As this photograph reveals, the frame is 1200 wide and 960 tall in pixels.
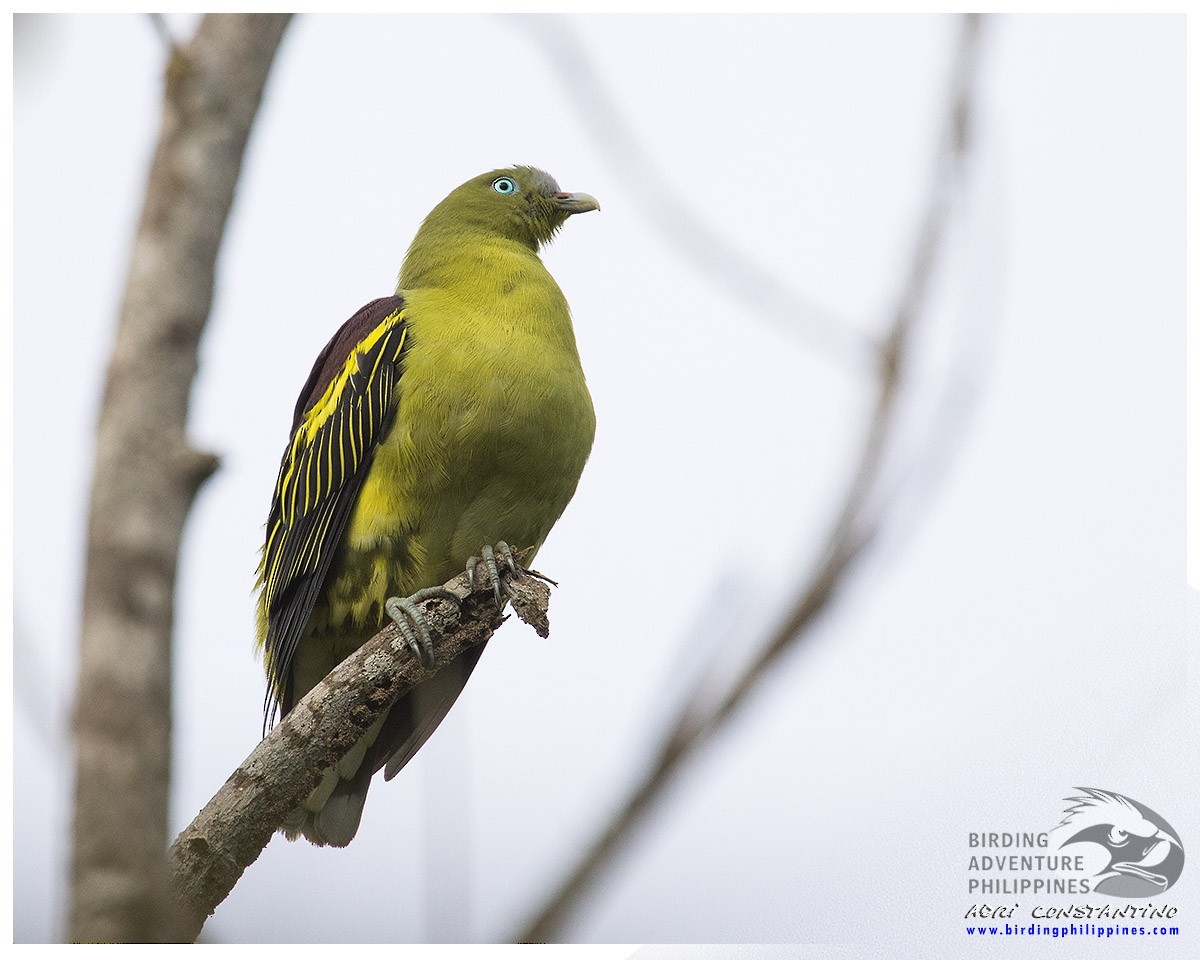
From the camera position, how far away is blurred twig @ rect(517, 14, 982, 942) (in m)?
1.30

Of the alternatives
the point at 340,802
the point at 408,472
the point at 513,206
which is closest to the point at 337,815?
the point at 340,802

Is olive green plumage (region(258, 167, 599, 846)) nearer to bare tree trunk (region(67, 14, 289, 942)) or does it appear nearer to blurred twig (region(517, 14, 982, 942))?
bare tree trunk (region(67, 14, 289, 942))

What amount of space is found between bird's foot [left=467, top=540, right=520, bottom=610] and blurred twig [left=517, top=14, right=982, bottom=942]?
1.63m

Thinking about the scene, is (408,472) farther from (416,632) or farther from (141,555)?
(141,555)

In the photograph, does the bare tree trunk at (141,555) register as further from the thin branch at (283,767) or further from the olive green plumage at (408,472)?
the olive green plumage at (408,472)

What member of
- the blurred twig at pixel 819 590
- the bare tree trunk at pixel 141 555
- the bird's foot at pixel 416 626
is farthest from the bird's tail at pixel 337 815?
the blurred twig at pixel 819 590

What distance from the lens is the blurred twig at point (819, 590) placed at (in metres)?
1.30

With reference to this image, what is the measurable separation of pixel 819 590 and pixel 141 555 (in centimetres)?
80

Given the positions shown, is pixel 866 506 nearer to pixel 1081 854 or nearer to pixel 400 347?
pixel 400 347

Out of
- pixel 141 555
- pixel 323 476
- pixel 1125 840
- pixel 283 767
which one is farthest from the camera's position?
pixel 1125 840

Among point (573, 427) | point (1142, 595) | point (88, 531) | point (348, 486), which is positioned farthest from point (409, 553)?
point (1142, 595)

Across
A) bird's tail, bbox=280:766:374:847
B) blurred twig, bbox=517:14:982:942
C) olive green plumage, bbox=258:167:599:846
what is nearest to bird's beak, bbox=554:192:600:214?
olive green plumage, bbox=258:167:599:846

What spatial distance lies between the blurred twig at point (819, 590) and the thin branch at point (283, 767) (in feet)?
5.09

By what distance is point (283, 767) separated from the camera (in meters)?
2.99
